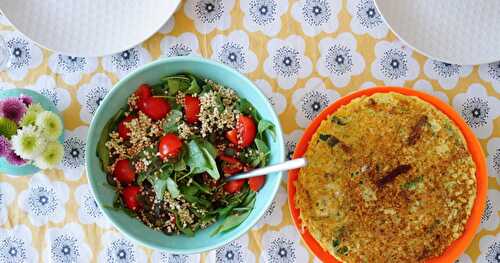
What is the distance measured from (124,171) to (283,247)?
1.29 ft

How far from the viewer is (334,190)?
1318 millimetres

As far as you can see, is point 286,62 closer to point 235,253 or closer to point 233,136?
point 233,136

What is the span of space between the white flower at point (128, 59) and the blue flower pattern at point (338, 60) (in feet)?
1.34

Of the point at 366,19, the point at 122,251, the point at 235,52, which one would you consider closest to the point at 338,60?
the point at 366,19

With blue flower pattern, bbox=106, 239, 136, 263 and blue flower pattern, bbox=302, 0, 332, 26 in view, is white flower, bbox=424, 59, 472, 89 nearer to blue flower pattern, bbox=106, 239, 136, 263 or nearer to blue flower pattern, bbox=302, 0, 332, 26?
blue flower pattern, bbox=302, 0, 332, 26

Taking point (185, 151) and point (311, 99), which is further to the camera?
point (311, 99)

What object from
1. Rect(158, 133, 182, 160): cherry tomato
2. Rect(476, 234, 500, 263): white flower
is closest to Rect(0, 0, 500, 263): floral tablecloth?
Rect(476, 234, 500, 263): white flower

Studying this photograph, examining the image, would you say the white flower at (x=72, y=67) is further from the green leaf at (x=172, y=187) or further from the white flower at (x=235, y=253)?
the white flower at (x=235, y=253)

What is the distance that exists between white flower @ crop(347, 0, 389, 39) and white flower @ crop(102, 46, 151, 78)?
47 cm

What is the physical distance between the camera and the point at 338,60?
1403 mm

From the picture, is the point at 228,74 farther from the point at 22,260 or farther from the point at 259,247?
the point at 22,260

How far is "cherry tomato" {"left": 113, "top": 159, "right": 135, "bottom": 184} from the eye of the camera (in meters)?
1.30

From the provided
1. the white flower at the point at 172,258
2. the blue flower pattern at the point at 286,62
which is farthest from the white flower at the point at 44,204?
the blue flower pattern at the point at 286,62

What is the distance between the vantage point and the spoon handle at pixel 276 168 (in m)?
1.10
